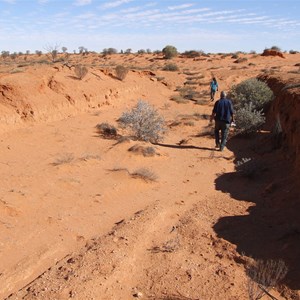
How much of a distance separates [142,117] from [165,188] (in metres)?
3.94

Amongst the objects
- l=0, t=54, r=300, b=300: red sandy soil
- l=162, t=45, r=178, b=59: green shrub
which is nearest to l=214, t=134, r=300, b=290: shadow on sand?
l=0, t=54, r=300, b=300: red sandy soil

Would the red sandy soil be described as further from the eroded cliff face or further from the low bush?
the low bush

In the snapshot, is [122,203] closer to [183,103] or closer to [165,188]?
[165,188]

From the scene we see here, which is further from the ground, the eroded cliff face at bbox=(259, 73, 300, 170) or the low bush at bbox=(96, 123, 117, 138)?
the eroded cliff face at bbox=(259, 73, 300, 170)

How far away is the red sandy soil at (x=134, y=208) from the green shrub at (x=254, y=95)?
129cm

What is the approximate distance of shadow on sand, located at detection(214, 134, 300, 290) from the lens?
5.06 m

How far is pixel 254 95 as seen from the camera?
13.9 meters

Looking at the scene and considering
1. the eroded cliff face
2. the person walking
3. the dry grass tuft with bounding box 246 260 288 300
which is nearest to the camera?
the dry grass tuft with bounding box 246 260 288 300

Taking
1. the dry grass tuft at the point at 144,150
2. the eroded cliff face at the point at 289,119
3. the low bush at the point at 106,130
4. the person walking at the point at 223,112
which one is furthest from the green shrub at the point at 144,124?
the eroded cliff face at the point at 289,119

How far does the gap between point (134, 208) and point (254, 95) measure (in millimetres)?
8760

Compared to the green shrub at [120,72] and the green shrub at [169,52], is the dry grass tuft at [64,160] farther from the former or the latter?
the green shrub at [169,52]

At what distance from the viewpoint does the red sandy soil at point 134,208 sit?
4.61 m

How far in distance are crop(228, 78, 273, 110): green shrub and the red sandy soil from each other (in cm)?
129

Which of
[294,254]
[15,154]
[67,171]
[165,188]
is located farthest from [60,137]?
[294,254]
